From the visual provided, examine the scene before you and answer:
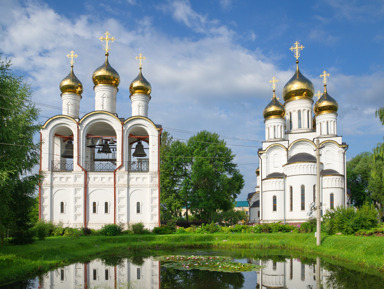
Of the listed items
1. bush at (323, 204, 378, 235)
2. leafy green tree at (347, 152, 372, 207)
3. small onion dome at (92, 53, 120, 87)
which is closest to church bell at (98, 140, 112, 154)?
small onion dome at (92, 53, 120, 87)

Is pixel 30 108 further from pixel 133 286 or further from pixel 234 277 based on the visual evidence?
pixel 234 277

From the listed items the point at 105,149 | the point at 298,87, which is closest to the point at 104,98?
the point at 105,149

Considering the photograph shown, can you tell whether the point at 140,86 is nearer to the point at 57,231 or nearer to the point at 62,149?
the point at 62,149

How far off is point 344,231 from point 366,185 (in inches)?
1152

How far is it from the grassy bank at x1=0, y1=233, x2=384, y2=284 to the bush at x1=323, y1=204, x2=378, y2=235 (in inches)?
48.5

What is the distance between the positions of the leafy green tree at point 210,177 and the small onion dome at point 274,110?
5416 millimetres

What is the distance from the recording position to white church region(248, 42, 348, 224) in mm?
31359

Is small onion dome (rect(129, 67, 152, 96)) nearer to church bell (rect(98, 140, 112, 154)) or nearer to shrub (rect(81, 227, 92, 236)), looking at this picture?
church bell (rect(98, 140, 112, 154))

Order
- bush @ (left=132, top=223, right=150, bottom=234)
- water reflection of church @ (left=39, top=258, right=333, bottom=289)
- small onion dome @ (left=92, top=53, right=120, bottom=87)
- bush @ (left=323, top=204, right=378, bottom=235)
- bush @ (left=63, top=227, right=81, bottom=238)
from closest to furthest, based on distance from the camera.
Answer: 1. water reflection of church @ (left=39, top=258, right=333, bottom=289)
2. bush @ (left=323, top=204, right=378, bottom=235)
3. bush @ (left=63, top=227, right=81, bottom=238)
4. bush @ (left=132, top=223, right=150, bottom=234)
5. small onion dome @ (left=92, top=53, right=120, bottom=87)

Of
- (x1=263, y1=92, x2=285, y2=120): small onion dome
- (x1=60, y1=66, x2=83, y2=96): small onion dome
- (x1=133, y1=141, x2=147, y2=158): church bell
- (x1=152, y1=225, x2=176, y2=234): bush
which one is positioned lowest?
(x1=152, y1=225, x2=176, y2=234): bush

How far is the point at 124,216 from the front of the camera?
27.3m

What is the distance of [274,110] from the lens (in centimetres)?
3653

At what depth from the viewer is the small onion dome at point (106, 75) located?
30.5 m

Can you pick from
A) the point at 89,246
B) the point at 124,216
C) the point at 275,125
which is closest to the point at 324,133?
the point at 275,125
